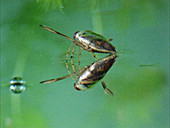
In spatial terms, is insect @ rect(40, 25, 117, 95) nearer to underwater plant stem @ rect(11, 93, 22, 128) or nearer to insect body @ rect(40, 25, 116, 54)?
insect body @ rect(40, 25, 116, 54)

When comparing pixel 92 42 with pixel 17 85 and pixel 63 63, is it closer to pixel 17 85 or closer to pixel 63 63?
pixel 63 63

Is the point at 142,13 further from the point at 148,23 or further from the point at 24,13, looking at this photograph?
the point at 24,13

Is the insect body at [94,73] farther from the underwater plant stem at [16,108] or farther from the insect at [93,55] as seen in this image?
the underwater plant stem at [16,108]

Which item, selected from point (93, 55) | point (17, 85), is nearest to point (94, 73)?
point (93, 55)

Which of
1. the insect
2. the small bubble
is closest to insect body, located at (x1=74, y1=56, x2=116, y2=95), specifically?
the insect

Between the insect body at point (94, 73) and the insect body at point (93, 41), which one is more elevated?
the insect body at point (93, 41)

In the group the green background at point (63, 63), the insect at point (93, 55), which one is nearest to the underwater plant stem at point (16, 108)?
the green background at point (63, 63)
